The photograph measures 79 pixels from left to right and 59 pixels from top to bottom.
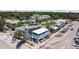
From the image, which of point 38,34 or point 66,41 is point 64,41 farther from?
point 38,34

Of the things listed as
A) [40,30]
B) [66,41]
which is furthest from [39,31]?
[66,41]

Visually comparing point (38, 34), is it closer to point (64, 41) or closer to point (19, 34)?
point (19, 34)

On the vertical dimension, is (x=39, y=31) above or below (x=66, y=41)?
above

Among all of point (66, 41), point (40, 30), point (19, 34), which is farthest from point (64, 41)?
point (19, 34)

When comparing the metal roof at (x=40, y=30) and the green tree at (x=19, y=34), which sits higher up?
the metal roof at (x=40, y=30)

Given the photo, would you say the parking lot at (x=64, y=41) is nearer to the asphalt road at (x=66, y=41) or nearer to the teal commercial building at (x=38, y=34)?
the asphalt road at (x=66, y=41)

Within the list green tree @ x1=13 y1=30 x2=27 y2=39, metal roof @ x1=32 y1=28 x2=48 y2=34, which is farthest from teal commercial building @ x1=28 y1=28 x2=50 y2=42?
green tree @ x1=13 y1=30 x2=27 y2=39

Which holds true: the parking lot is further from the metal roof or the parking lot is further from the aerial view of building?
the metal roof

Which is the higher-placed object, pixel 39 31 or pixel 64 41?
pixel 39 31

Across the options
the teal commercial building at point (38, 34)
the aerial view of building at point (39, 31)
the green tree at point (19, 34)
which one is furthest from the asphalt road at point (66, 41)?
the green tree at point (19, 34)
